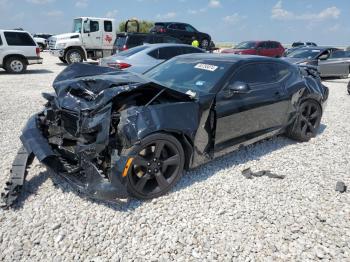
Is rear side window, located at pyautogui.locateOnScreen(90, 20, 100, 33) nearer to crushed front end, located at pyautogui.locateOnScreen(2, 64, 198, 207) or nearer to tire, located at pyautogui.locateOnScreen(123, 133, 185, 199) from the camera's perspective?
crushed front end, located at pyautogui.locateOnScreen(2, 64, 198, 207)

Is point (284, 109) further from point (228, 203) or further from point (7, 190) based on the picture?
point (7, 190)

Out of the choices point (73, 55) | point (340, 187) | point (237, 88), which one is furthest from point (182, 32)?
point (340, 187)

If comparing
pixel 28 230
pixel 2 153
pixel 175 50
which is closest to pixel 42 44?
pixel 175 50

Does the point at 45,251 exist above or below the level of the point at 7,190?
below

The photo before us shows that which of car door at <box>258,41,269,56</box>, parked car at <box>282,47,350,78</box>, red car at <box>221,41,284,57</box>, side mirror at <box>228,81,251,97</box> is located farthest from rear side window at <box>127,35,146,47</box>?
side mirror at <box>228,81,251,97</box>

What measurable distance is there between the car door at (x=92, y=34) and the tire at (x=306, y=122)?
47.0ft

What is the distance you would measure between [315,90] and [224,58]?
78.5 inches

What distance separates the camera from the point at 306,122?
5.37 meters

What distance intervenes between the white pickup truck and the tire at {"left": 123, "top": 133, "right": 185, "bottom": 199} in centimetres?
1527

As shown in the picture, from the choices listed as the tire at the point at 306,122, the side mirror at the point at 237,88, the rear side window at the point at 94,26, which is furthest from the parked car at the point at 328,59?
the side mirror at the point at 237,88

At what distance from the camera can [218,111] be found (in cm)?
380

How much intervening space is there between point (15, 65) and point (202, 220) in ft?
45.0

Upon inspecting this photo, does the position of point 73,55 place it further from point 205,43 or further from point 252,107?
point 252,107

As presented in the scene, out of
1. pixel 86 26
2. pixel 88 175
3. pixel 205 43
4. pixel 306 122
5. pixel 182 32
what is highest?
pixel 182 32
